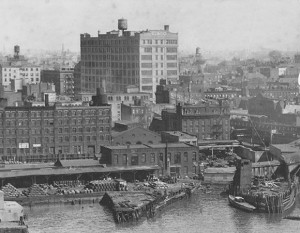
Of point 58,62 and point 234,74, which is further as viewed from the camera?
point 58,62

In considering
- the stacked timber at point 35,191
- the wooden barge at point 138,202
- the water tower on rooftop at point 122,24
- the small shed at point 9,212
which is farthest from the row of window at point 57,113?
the water tower on rooftop at point 122,24

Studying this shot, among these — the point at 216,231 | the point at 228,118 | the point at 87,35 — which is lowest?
the point at 216,231

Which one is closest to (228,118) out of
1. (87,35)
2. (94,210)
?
(94,210)

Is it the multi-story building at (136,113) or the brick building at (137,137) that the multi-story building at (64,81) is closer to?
the multi-story building at (136,113)

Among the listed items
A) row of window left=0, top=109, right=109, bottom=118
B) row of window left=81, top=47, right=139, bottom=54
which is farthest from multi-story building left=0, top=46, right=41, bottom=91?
row of window left=0, top=109, right=109, bottom=118

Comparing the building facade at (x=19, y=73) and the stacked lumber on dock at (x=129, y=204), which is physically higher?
the building facade at (x=19, y=73)

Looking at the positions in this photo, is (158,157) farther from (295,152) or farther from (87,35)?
(87,35)

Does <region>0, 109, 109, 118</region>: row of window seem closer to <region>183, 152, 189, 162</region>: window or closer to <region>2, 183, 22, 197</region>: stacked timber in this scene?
<region>183, 152, 189, 162</region>: window
